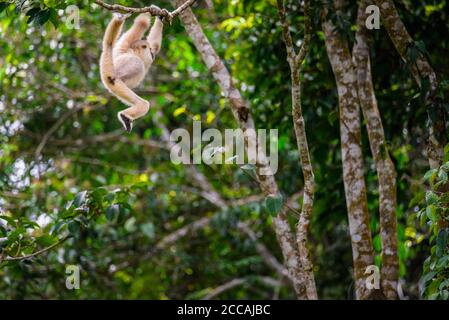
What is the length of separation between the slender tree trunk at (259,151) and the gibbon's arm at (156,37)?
0.47 meters

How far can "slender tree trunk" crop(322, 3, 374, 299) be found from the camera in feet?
16.6

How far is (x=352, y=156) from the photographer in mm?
5234

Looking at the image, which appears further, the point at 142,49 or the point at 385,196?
the point at 142,49

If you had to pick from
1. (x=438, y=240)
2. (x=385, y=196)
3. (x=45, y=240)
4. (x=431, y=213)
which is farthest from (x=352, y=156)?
(x=45, y=240)

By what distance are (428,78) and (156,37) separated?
2.35m

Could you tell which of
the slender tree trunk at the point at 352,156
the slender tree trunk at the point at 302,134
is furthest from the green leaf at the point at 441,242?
the slender tree trunk at the point at 352,156

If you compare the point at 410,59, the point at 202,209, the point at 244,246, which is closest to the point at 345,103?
the point at 410,59

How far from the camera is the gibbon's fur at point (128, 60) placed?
4820 mm

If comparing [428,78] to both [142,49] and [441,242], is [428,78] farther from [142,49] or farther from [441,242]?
[142,49]
